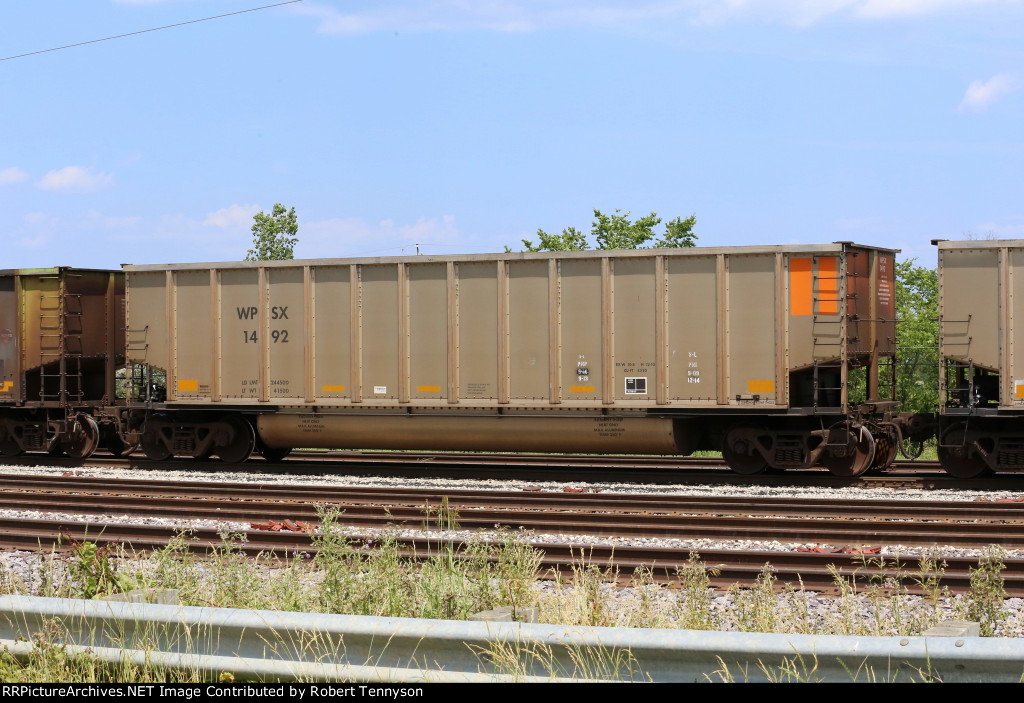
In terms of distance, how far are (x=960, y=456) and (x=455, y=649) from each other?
43.7 ft

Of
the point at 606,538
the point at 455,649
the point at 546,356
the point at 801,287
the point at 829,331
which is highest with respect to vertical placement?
the point at 801,287

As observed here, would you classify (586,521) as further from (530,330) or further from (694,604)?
(530,330)

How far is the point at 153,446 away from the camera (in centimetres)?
1994

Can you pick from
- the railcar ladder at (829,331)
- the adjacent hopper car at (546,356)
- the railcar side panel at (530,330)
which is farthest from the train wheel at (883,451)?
the railcar side panel at (530,330)

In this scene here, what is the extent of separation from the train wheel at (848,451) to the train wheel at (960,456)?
1.09 meters

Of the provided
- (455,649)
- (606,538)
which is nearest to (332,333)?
(606,538)

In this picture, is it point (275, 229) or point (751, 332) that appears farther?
point (275, 229)

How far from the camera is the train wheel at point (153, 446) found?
19.9 meters

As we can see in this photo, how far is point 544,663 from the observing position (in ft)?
14.5

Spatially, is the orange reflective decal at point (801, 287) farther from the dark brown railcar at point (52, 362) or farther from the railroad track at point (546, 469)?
the dark brown railcar at point (52, 362)

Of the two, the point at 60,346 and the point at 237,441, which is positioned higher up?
the point at 60,346

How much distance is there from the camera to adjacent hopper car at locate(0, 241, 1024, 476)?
52.0 ft

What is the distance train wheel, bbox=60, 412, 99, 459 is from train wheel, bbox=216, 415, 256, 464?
302 cm

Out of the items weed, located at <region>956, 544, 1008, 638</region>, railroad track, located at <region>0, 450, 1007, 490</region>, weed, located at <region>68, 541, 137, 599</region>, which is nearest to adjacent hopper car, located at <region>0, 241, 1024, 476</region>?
railroad track, located at <region>0, 450, 1007, 490</region>
